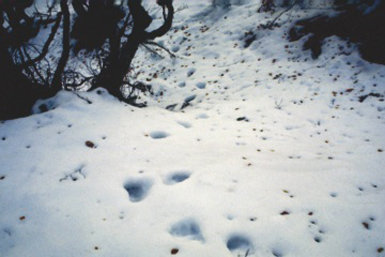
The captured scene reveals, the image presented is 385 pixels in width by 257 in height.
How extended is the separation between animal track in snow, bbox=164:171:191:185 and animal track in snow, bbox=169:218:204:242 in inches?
25.3

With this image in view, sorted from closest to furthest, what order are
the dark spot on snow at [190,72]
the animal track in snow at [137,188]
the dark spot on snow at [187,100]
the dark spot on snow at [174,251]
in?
the dark spot on snow at [174,251]
the animal track in snow at [137,188]
the dark spot on snow at [187,100]
the dark spot on snow at [190,72]

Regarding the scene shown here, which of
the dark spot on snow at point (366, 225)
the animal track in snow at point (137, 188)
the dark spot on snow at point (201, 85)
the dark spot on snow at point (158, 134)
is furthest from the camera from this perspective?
the dark spot on snow at point (201, 85)

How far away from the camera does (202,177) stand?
314 cm

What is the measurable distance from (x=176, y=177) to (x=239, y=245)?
1.13 metres

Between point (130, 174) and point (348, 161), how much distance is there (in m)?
2.95

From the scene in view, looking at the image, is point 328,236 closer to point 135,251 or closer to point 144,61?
point 135,251

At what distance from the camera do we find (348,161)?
3.63m

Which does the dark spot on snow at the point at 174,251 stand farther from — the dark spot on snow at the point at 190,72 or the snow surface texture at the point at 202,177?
the dark spot on snow at the point at 190,72

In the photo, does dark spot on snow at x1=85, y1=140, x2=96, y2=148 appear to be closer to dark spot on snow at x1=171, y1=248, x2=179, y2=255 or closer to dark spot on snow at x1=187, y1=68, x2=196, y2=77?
dark spot on snow at x1=171, y1=248, x2=179, y2=255

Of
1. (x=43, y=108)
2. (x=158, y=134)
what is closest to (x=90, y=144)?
(x=158, y=134)

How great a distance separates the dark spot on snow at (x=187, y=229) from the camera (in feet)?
7.98

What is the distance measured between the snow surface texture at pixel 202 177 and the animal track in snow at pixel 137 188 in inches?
0.5

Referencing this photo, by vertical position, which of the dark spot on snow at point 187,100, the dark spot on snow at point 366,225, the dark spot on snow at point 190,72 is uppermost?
the dark spot on snow at point 366,225

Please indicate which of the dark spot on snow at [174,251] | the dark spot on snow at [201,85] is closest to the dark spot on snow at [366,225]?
the dark spot on snow at [174,251]
